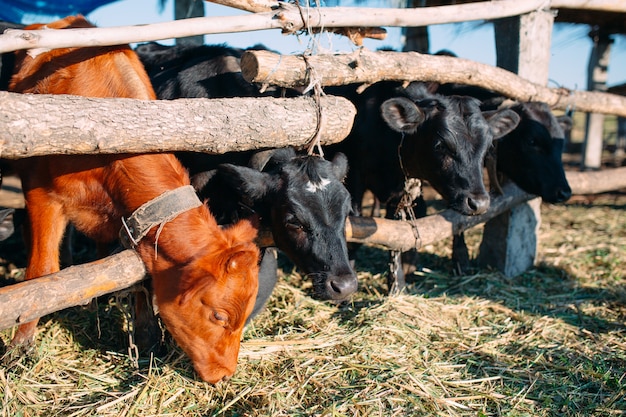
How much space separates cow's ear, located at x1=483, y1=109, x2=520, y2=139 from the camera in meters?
5.23

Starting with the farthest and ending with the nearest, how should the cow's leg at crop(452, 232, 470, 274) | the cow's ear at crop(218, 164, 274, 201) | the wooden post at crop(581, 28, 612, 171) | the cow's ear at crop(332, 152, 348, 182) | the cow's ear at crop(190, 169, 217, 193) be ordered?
the wooden post at crop(581, 28, 612, 171) < the cow's leg at crop(452, 232, 470, 274) < the cow's ear at crop(190, 169, 217, 193) < the cow's ear at crop(332, 152, 348, 182) < the cow's ear at crop(218, 164, 274, 201)

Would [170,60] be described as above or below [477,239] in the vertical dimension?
above

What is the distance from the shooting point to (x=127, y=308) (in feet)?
12.4

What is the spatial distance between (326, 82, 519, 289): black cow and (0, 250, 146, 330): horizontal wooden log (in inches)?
97.0

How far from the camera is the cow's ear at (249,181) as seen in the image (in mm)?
3857

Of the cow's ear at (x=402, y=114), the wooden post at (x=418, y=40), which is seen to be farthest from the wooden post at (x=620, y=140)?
the cow's ear at (x=402, y=114)

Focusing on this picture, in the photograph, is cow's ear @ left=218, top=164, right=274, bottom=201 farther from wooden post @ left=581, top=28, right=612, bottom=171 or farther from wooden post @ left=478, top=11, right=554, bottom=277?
wooden post @ left=581, top=28, right=612, bottom=171

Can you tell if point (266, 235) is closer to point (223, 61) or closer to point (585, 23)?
point (223, 61)

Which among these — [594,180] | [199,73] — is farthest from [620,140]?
[199,73]

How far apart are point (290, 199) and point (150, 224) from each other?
964 millimetres

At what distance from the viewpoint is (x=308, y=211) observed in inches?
145

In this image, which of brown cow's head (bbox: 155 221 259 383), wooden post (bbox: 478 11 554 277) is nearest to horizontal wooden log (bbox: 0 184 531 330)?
brown cow's head (bbox: 155 221 259 383)

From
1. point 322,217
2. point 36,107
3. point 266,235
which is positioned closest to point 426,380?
point 322,217

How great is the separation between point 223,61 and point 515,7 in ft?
9.47
